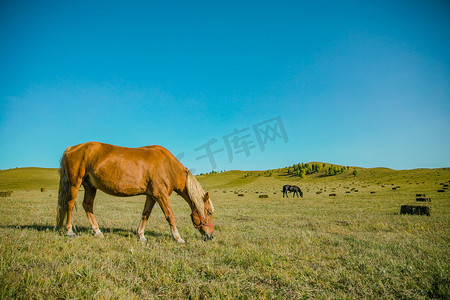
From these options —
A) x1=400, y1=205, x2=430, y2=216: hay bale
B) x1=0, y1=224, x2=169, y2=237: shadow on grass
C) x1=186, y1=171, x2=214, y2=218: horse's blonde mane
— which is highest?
x1=186, y1=171, x2=214, y2=218: horse's blonde mane

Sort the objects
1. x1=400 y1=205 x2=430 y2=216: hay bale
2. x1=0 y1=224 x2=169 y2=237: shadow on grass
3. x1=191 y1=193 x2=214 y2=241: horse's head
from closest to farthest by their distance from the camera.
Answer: x1=191 y1=193 x2=214 y2=241: horse's head, x1=0 y1=224 x2=169 y2=237: shadow on grass, x1=400 y1=205 x2=430 y2=216: hay bale

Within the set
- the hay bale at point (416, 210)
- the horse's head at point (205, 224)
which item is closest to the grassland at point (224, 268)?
the horse's head at point (205, 224)

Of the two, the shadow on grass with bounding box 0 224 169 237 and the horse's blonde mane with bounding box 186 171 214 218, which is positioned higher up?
the horse's blonde mane with bounding box 186 171 214 218

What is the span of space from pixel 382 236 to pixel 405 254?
2.26 meters

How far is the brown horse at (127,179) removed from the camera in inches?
247

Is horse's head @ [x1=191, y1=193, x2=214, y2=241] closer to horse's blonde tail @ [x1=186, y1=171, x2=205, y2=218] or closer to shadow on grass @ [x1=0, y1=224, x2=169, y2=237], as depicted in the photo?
horse's blonde tail @ [x1=186, y1=171, x2=205, y2=218]

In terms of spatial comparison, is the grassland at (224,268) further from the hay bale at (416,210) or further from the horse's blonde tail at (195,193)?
the hay bale at (416,210)

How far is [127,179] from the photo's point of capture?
625 cm

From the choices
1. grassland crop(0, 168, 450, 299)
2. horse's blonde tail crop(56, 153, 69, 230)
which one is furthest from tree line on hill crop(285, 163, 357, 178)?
horse's blonde tail crop(56, 153, 69, 230)

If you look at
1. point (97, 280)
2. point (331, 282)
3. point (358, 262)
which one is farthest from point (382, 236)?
point (97, 280)

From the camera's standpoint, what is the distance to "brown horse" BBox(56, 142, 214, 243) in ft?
20.6

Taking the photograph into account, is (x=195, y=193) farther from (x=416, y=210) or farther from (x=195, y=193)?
(x=416, y=210)

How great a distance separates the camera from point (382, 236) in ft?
22.7

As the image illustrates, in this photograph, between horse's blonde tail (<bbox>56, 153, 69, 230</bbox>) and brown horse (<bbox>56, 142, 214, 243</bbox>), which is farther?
horse's blonde tail (<bbox>56, 153, 69, 230</bbox>)
